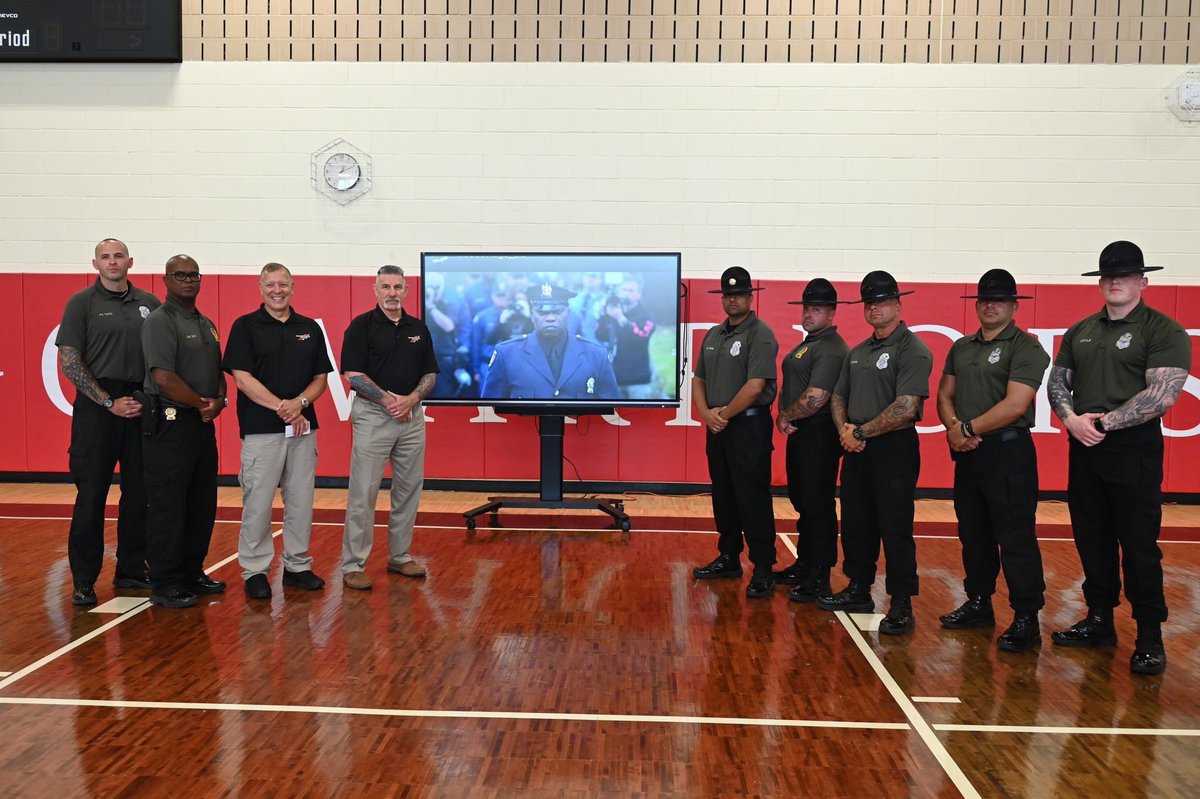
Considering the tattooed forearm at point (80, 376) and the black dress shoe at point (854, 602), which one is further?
the black dress shoe at point (854, 602)

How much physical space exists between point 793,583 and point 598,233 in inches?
162

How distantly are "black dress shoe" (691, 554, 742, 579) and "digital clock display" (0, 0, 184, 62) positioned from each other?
677 centimetres

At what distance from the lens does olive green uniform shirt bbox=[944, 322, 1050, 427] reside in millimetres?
4227

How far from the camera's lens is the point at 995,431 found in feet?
14.1

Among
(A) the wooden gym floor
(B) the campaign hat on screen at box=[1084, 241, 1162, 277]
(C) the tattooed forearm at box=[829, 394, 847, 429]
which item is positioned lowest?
(A) the wooden gym floor

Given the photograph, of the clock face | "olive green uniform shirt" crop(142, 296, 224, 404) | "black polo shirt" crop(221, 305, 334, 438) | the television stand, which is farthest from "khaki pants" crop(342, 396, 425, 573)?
the clock face

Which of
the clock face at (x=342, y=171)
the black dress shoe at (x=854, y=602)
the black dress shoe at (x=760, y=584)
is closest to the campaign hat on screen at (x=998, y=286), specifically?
the black dress shoe at (x=854, y=602)

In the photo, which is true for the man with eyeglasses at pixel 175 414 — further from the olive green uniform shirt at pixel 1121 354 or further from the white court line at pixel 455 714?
the olive green uniform shirt at pixel 1121 354

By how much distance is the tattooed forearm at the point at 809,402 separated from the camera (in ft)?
16.5

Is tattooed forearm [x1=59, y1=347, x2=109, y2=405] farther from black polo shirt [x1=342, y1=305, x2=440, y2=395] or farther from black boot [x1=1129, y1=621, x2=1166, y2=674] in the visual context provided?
black boot [x1=1129, y1=621, x2=1166, y2=674]

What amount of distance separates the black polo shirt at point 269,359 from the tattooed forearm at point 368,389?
0.83ft

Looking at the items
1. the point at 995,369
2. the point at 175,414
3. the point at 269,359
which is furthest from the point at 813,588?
the point at 175,414

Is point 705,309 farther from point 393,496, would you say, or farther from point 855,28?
point 393,496

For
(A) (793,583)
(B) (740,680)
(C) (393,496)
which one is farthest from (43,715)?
(A) (793,583)
